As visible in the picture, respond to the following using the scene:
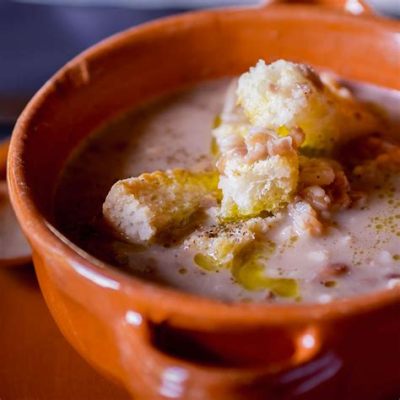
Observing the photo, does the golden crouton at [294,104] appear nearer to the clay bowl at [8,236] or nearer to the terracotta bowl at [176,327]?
the terracotta bowl at [176,327]

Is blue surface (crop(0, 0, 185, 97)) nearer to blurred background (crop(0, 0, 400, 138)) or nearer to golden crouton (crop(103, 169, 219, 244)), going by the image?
blurred background (crop(0, 0, 400, 138))

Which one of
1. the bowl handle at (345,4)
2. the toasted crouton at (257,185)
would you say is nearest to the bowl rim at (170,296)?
the toasted crouton at (257,185)

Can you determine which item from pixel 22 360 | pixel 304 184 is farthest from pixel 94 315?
pixel 304 184

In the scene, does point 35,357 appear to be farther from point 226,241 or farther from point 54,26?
point 54,26

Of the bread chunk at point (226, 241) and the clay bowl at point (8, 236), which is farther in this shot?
the clay bowl at point (8, 236)

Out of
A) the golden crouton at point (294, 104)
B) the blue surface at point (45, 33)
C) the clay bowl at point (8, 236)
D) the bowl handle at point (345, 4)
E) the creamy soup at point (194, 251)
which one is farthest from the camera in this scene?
the blue surface at point (45, 33)

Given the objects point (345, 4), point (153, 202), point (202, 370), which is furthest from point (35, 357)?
point (345, 4)
